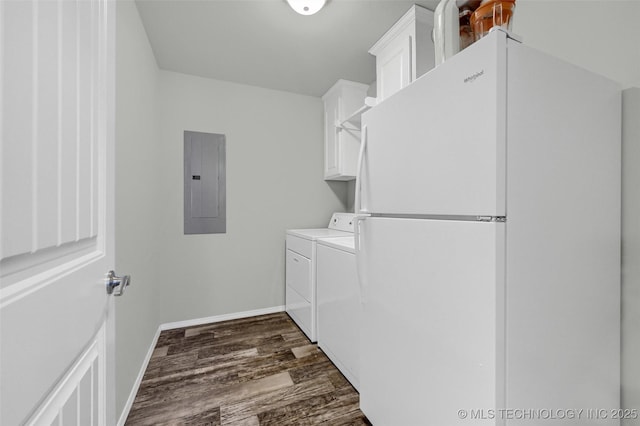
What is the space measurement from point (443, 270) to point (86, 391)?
3.32 feet

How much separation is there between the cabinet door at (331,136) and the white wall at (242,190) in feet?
0.36

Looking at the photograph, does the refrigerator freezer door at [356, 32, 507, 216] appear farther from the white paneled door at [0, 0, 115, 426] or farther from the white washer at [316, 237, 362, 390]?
the white paneled door at [0, 0, 115, 426]

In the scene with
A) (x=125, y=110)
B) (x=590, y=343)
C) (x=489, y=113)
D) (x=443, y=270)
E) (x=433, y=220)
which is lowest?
(x=590, y=343)

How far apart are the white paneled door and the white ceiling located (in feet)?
4.47

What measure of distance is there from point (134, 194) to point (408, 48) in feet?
6.55

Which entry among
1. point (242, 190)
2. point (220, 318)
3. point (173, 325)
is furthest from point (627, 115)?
point (173, 325)

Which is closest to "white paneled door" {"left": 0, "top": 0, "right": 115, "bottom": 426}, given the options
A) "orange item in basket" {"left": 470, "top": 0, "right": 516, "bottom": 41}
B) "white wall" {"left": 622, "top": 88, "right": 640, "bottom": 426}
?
"orange item in basket" {"left": 470, "top": 0, "right": 516, "bottom": 41}

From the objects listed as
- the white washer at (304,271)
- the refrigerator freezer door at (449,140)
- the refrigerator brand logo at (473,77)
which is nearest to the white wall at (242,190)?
the white washer at (304,271)

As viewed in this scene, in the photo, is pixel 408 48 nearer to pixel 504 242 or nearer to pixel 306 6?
pixel 306 6

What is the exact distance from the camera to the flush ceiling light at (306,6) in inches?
62.2

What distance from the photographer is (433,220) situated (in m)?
0.95

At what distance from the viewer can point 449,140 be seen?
886mm

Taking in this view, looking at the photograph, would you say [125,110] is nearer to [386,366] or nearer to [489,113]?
[489,113]

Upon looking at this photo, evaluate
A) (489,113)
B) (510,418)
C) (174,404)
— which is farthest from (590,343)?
(174,404)
